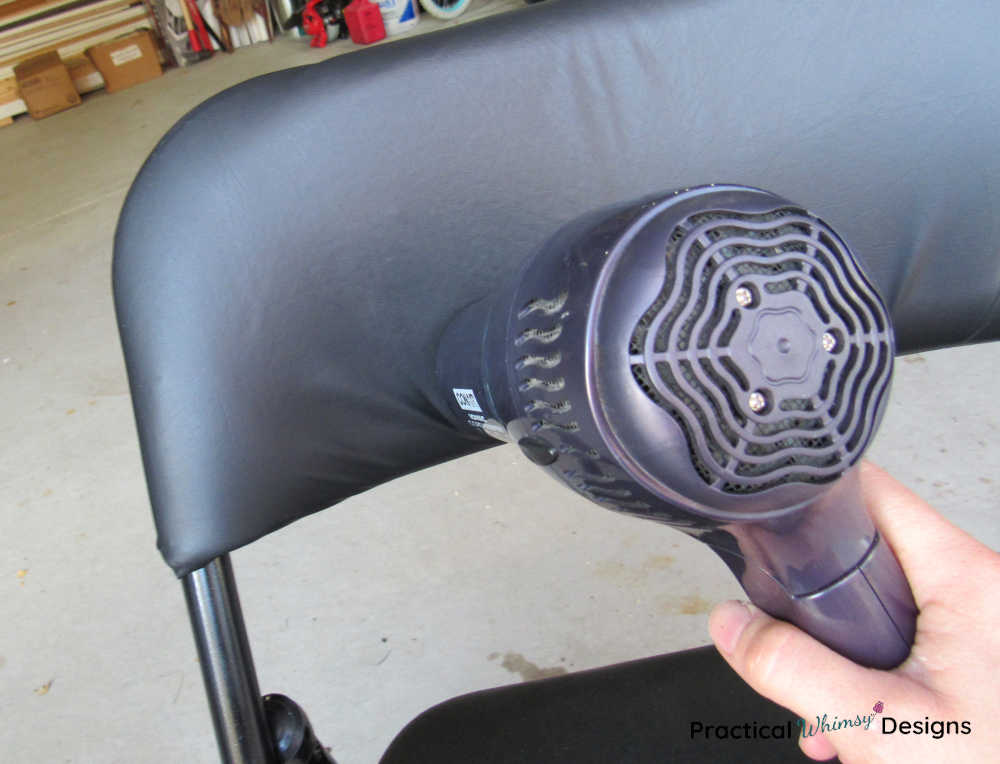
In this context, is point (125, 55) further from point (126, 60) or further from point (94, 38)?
point (94, 38)

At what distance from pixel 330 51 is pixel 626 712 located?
10.0ft

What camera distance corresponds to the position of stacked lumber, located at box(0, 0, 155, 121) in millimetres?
3240

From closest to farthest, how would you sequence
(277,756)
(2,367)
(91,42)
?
(277,756)
(2,367)
(91,42)

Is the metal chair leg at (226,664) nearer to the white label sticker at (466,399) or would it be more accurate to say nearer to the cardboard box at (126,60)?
the white label sticker at (466,399)

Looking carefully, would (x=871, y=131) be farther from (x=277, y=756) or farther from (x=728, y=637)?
(x=277, y=756)

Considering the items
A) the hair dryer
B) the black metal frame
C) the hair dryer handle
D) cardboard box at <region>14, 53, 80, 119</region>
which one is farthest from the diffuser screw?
cardboard box at <region>14, 53, 80, 119</region>

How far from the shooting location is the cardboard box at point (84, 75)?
3.26 metres

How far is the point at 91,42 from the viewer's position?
3395mm

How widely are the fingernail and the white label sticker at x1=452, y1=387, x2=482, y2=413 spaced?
0.20 m

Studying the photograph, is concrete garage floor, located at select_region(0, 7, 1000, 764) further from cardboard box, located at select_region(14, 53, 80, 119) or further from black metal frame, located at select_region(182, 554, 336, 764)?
cardboard box, located at select_region(14, 53, 80, 119)

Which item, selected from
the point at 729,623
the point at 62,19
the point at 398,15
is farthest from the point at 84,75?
the point at 729,623

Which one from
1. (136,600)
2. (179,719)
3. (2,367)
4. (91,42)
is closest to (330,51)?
(91,42)

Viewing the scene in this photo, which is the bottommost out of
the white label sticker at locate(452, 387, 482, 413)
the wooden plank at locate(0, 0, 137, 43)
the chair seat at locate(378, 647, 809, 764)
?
the chair seat at locate(378, 647, 809, 764)

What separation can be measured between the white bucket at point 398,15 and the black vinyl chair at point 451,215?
2.82m
